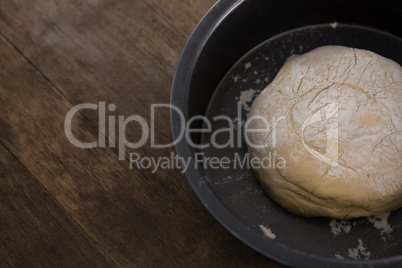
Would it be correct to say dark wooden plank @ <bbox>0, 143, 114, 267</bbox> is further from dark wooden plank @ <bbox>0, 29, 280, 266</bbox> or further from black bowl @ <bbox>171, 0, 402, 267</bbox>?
black bowl @ <bbox>171, 0, 402, 267</bbox>

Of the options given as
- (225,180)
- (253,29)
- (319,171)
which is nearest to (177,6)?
(253,29)

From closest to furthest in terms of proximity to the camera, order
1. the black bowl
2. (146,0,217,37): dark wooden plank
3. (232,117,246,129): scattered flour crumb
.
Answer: the black bowl, (232,117,246,129): scattered flour crumb, (146,0,217,37): dark wooden plank

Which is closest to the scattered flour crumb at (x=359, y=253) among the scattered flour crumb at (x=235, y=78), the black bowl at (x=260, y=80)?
the black bowl at (x=260, y=80)

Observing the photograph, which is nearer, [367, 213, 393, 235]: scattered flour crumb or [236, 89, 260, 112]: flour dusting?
[367, 213, 393, 235]: scattered flour crumb

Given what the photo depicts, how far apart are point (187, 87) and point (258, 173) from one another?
0.29 metres

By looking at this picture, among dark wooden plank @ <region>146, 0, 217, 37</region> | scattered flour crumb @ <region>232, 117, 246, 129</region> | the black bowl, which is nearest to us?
the black bowl

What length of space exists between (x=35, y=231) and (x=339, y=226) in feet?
2.47

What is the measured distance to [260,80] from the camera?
45.0 inches

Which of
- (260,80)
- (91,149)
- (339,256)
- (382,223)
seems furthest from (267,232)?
(91,149)

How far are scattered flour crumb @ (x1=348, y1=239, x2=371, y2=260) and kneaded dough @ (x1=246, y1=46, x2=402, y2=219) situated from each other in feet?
0.26

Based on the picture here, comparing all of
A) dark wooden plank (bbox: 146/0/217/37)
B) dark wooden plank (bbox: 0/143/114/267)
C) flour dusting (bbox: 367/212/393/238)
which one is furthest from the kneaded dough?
dark wooden plank (bbox: 0/143/114/267)

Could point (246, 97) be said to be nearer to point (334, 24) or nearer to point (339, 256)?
point (334, 24)

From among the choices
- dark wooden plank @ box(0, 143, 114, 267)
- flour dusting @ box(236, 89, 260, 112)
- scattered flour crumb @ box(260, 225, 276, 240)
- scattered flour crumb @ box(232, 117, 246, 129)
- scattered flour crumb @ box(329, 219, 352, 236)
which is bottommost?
Result: dark wooden plank @ box(0, 143, 114, 267)

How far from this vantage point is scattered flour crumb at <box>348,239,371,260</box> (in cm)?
96
